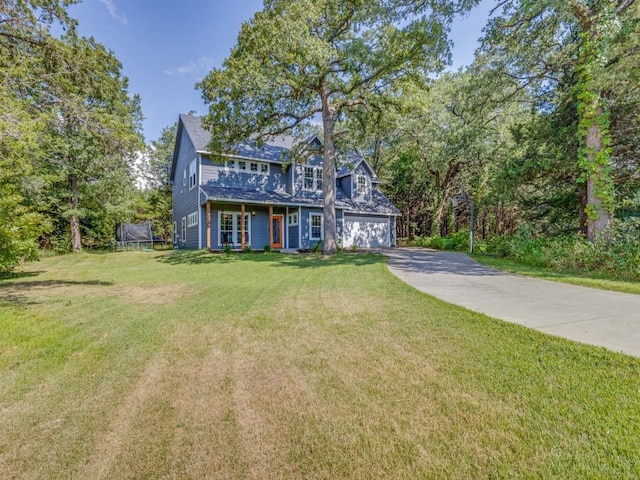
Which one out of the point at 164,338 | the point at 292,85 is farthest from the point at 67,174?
the point at 164,338

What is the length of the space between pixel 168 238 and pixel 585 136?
32269 mm

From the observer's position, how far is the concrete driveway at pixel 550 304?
150 inches

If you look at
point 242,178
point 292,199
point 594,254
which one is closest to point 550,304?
point 594,254

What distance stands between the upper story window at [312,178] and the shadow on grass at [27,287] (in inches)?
529

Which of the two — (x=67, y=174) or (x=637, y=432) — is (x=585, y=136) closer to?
(x=637, y=432)

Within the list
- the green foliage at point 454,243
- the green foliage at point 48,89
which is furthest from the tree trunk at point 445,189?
the green foliage at point 48,89

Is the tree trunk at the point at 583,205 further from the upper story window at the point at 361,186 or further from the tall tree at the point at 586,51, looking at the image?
the upper story window at the point at 361,186

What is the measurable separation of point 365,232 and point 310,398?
62.4ft

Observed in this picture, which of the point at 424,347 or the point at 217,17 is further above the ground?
the point at 217,17

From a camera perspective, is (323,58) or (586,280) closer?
(586,280)

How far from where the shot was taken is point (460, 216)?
27922 millimetres

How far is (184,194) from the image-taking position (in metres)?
20.1

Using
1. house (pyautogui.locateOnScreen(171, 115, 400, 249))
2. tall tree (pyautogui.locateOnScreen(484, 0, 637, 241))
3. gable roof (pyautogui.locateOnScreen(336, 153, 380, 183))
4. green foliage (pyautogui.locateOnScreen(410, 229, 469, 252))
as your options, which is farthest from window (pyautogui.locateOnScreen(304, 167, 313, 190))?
tall tree (pyautogui.locateOnScreen(484, 0, 637, 241))

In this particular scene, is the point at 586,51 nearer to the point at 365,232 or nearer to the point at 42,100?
the point at 365,232
